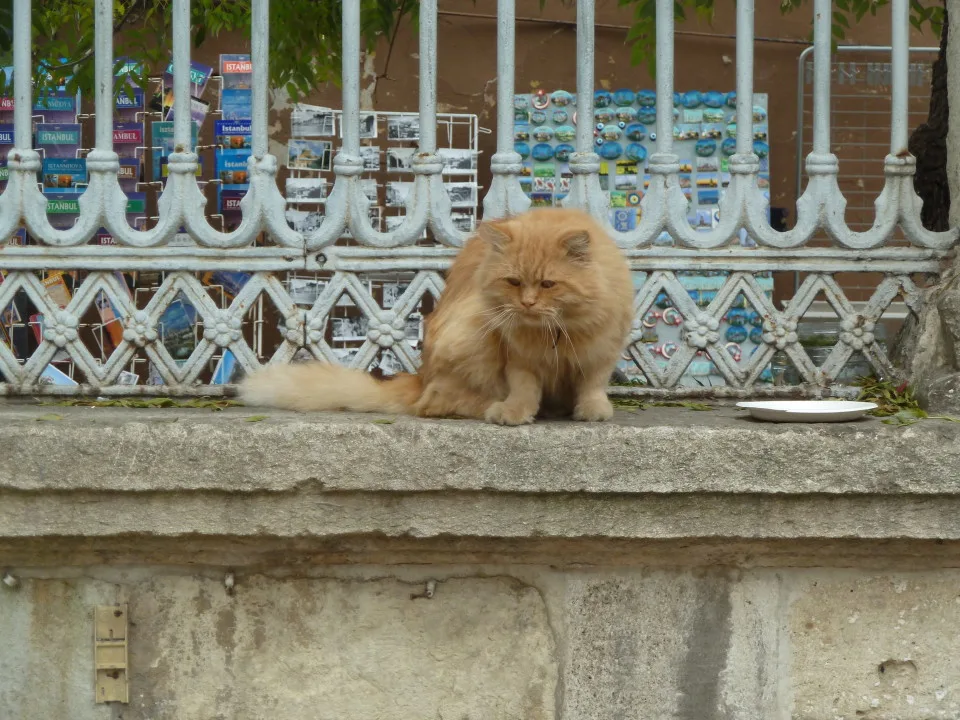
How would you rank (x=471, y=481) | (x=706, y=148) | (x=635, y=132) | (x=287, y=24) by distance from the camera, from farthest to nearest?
(x=635, y=132) < (x=706, y=148) < (x=287, y=24) < (x=471, y=481)

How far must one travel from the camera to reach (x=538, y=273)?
311 cm

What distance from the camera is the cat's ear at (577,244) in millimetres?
3107

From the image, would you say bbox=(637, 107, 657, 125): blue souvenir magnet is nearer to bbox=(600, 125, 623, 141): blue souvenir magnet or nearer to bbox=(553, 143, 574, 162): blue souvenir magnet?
bbox=(600, 125, 623, 141): blue souvenir magnet

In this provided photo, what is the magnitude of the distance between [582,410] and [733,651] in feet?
2.40

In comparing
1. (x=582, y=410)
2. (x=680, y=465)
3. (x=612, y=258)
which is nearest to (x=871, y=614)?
(x=680, y=465)

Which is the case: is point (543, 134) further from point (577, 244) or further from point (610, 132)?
point (577, 244)

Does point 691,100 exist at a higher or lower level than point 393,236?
higher

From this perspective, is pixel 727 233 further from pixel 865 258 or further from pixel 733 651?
pixel 733 651

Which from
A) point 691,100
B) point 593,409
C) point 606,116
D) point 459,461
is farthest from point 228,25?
point 459,461

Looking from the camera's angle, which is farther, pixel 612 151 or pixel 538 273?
pixel 612 151

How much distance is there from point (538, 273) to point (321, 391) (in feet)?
2.28

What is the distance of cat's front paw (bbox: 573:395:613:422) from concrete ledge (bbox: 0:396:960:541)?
245 mm

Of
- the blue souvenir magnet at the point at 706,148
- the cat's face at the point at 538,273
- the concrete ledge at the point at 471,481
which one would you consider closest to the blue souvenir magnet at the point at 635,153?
the blue souvenir magnet at the point at 706,148

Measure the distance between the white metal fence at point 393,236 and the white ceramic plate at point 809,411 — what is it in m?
0.39
